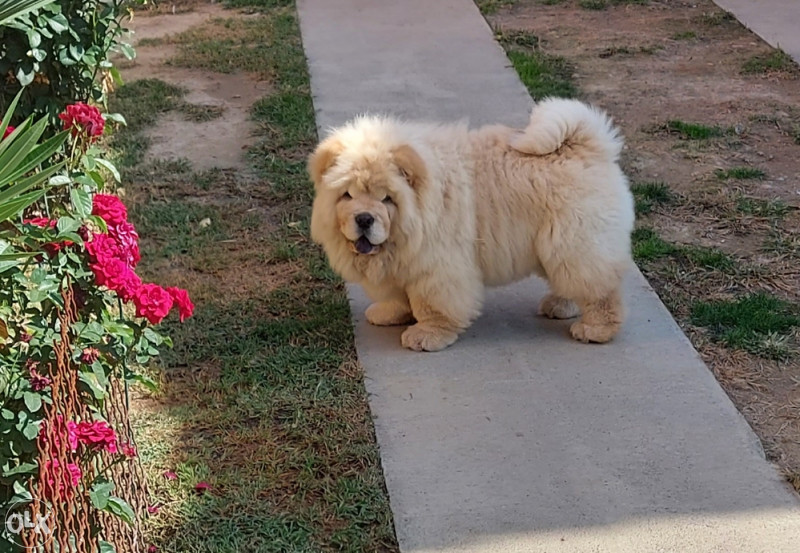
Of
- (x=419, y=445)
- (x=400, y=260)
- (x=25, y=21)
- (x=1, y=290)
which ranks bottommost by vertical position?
(x=419, y=445)

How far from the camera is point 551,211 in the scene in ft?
15.3

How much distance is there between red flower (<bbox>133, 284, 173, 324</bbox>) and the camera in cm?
286

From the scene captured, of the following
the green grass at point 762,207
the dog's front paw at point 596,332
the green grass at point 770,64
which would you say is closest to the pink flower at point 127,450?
the dog's front paw at point 596,332

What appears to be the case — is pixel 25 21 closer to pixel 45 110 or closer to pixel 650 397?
pixel 45 110

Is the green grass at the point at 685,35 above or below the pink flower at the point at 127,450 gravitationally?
below

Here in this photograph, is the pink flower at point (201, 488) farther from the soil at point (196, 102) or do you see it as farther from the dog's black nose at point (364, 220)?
the soil at point (196, 102)

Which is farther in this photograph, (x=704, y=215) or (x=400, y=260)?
(x=704, y=215)

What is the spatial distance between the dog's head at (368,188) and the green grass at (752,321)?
66.0 inches

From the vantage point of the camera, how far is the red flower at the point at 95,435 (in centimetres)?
261

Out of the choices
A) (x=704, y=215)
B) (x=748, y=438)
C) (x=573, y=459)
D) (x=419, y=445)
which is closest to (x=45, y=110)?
(x=419, y=445)

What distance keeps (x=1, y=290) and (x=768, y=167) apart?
17.9 ft

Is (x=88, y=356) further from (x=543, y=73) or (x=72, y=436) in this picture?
(x=543, y=73)

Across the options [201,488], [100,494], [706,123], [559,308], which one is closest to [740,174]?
[706,123]

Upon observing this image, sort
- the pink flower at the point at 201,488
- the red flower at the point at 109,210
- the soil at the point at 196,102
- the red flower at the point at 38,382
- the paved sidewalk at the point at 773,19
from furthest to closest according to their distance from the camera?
the paved sidewalk at the point at 773,19
the soil at the point at 196,102
the pink flower at the point at 201,488
the red flower at the point at 109,210
the red flower at the point at 38,382
